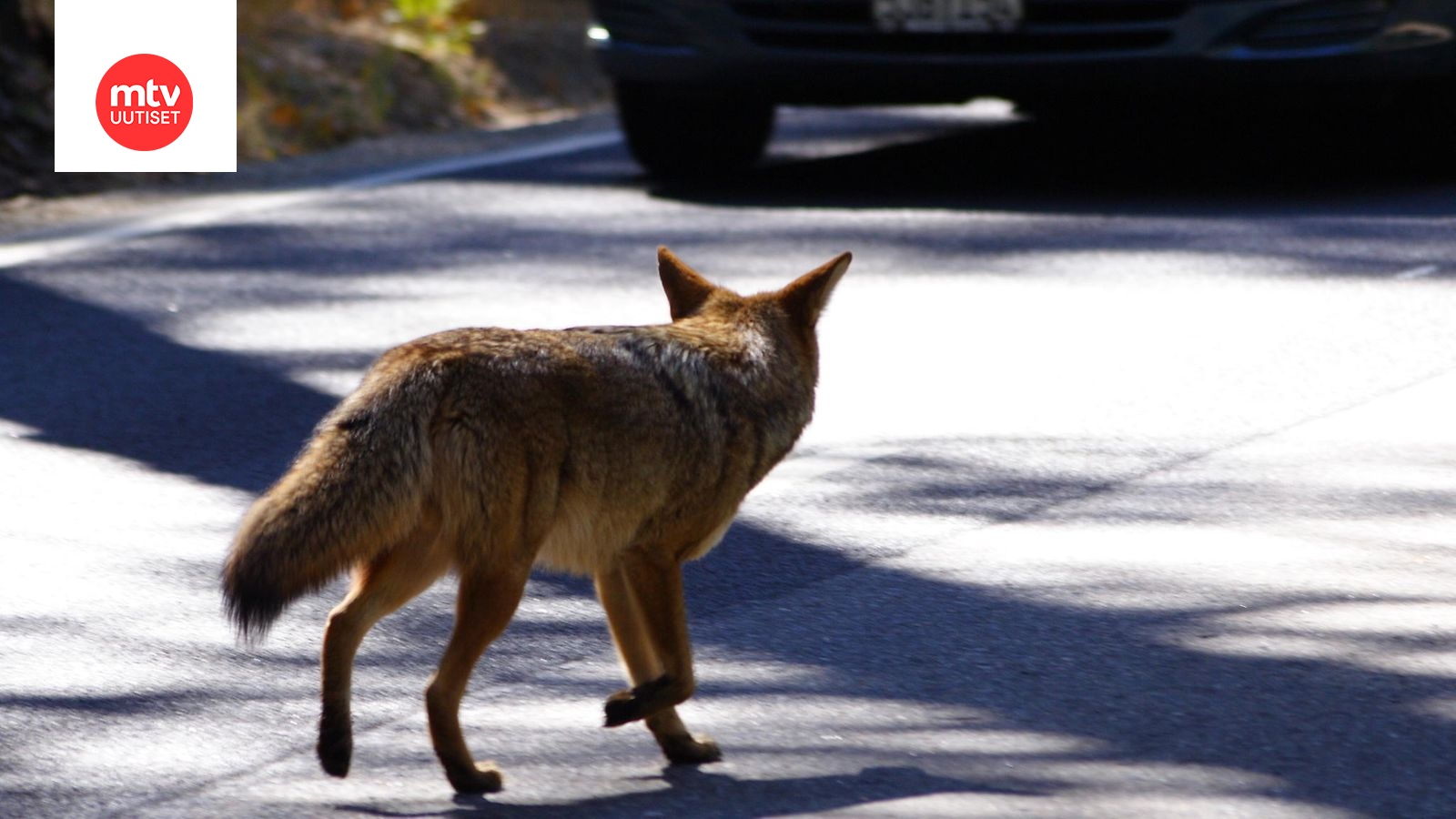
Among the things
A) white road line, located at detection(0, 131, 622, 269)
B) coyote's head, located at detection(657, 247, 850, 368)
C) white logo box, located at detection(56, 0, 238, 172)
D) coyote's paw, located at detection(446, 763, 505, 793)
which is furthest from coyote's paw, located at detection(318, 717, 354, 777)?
white logo box, located at detection(56, 0, 238, 172)

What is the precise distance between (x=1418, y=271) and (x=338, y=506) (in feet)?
18.0

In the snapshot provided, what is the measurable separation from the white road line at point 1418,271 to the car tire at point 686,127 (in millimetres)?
3304

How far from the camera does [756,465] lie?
13.3 ft

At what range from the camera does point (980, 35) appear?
9336mm

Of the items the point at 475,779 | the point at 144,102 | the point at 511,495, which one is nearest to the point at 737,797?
the point at 475,779

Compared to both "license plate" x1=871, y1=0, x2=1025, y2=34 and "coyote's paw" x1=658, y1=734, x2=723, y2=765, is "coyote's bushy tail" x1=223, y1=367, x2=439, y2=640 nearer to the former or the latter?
"coyote's paw" x1=658, y1=734, x2=723, y2=765

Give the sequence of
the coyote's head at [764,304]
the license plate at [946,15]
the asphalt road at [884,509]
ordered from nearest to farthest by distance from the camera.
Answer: the asphalt road at [884,509]
the coyote's head at [764,304]
the license plate at [946,15]

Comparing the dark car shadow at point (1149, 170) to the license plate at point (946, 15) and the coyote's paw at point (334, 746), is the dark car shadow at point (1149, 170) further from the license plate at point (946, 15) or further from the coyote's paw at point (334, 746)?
the coyote's paw at point (334, 746)

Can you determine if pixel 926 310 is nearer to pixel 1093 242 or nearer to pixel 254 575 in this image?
pixel 1093 242

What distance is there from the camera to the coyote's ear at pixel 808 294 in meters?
4.41

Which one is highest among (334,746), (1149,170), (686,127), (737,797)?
(686,127)

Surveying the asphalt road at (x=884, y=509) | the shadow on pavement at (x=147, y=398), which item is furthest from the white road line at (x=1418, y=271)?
the shadow on pavement at (x=147, y=398)

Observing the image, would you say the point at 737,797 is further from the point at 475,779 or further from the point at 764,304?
the point at 764,304

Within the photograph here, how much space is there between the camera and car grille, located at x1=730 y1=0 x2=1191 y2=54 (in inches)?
359
